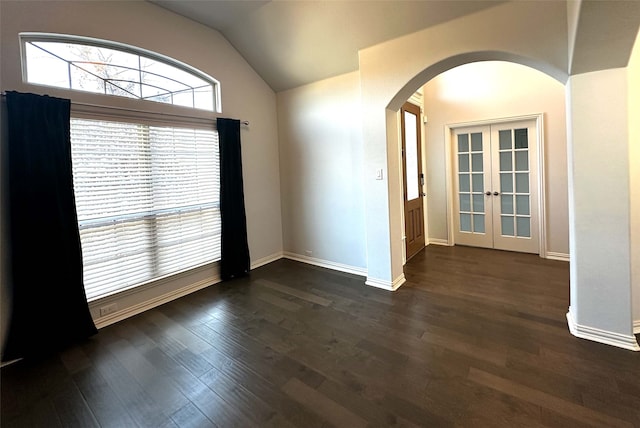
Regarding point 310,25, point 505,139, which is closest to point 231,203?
point 310,25

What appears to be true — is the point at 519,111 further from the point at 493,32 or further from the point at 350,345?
the point at 350,345

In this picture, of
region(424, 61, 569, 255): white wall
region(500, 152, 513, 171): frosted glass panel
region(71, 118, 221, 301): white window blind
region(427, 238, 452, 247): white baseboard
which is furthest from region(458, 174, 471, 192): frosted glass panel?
region(71, 118, 221, 301): white window blind

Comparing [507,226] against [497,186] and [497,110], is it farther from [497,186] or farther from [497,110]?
[497,110]

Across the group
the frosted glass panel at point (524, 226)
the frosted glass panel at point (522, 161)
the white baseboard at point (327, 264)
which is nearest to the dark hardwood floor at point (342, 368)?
the white baseboard at point (327, 264)

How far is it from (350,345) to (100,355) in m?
2.02

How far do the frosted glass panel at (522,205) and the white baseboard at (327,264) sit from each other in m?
2.68

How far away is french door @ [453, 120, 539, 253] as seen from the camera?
4.41m

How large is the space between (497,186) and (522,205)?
45 centimetres

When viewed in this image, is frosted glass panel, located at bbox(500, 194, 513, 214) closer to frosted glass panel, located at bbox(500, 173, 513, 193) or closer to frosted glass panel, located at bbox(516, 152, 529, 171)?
frosted glass panel, located at bbox(500, 173, 513, 193)

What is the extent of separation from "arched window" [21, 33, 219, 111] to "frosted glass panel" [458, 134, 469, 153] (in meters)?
3.97

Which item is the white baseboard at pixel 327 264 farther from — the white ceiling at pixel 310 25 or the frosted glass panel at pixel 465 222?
the white ceiling at pixel 310 25

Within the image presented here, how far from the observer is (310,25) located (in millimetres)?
3328

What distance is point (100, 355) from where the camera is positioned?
2369mm

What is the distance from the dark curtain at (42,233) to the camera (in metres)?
2.29
